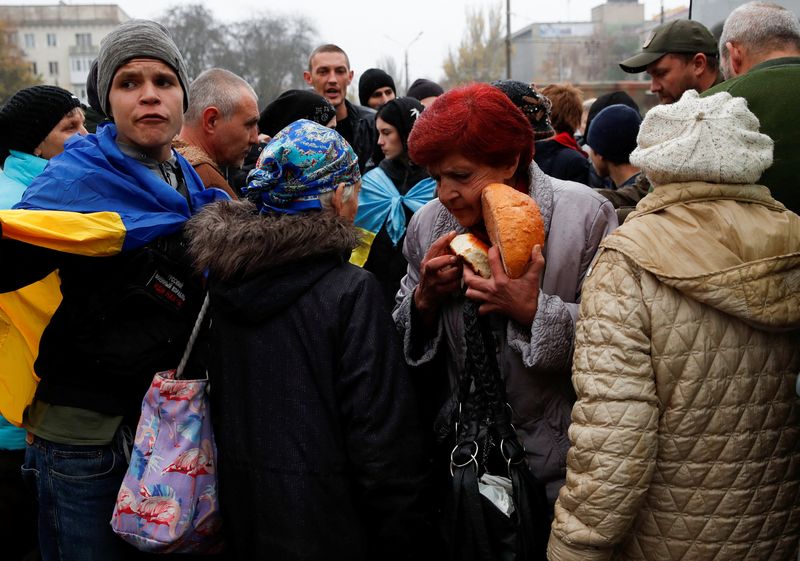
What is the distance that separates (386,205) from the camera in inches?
183

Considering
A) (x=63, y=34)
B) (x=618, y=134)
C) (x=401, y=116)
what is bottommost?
(x=63, y=34)

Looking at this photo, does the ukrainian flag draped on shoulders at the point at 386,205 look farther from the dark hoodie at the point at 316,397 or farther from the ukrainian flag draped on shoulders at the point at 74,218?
the dark hoodie at the point at 316,397

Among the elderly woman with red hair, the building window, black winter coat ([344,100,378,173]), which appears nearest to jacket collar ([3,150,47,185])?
the elderly woman with red hair

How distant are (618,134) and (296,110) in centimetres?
213

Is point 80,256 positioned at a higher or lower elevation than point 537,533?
higher

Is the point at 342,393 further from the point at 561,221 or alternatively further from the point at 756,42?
the point at 756,42

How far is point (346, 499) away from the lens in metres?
2.29

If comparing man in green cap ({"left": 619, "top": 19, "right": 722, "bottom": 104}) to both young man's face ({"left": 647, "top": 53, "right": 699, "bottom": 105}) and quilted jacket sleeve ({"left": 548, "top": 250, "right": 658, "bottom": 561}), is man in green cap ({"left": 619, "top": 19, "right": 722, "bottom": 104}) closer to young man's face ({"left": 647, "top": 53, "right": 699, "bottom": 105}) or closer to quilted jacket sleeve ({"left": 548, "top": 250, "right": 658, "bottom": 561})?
young man's face ({"left": 647, "top": 53, "right": 699, "bottom": 105})

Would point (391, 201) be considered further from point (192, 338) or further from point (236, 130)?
point (192, 338)

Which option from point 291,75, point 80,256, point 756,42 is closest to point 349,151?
point 80,256

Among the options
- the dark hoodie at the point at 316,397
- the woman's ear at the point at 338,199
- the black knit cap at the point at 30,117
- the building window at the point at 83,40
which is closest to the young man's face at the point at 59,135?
the black knit cap at the point at 30,117

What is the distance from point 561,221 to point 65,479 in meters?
1.91

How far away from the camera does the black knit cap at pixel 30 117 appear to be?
377cm

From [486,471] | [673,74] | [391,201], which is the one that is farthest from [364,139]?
[486,471]
